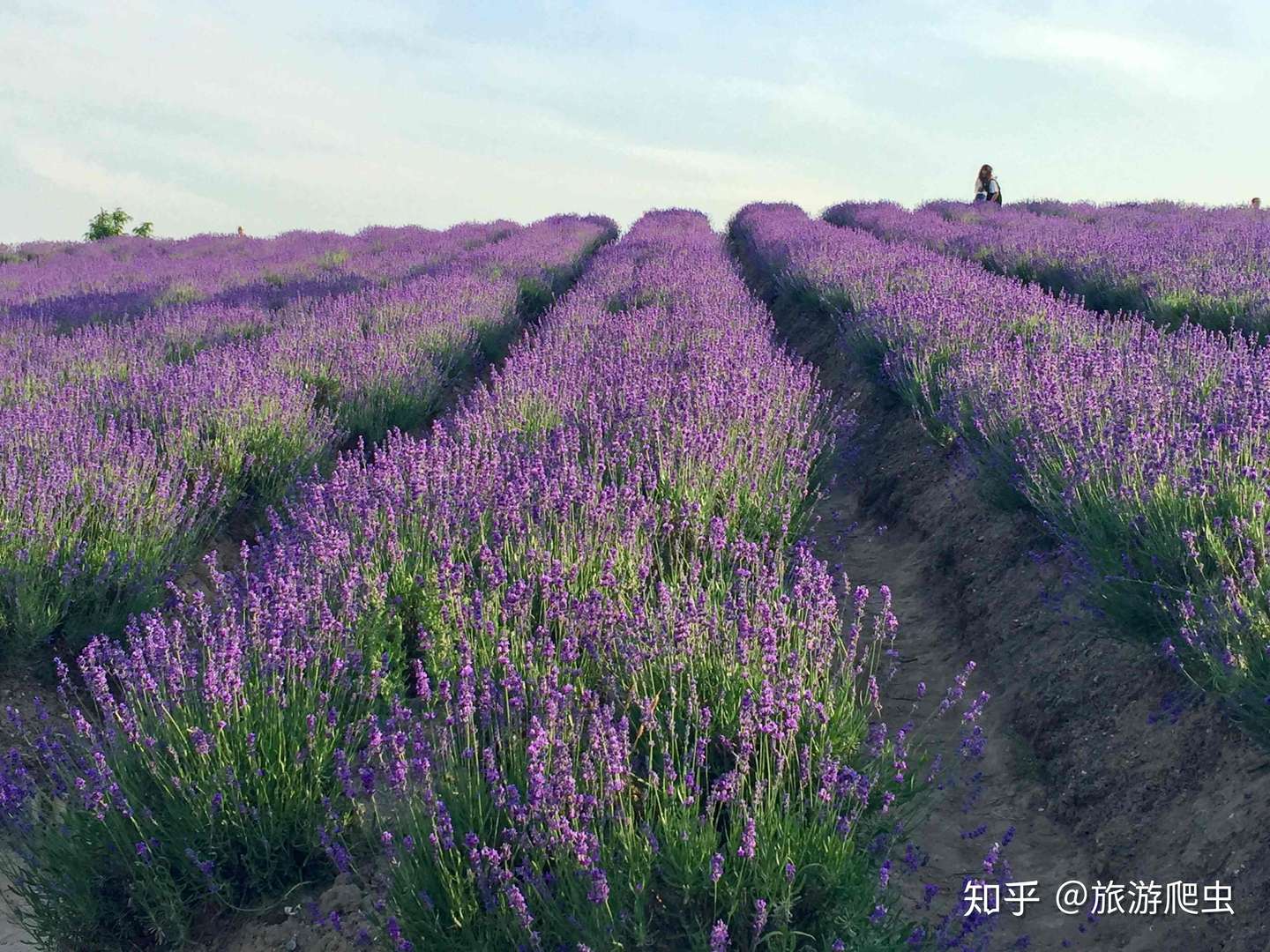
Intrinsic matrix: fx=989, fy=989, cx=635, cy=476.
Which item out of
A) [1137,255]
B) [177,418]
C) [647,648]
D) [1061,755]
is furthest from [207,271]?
[1061,755]

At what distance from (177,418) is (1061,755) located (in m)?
4.82

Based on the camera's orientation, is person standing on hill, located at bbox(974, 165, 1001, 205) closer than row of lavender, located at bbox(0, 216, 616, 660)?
No

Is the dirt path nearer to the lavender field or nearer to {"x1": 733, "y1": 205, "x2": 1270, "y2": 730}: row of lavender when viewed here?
the lavender field

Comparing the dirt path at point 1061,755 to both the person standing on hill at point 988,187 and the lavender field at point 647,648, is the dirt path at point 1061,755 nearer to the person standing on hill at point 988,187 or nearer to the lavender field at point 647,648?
the lavender field at point 647,648

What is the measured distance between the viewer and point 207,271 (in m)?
13.6

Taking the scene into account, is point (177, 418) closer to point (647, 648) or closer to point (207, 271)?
point (647, 648)

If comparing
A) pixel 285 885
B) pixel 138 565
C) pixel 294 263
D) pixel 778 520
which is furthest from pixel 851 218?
pixel 285 885

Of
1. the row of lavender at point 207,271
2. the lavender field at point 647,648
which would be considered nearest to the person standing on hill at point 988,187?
the row of lavender at point 207,271

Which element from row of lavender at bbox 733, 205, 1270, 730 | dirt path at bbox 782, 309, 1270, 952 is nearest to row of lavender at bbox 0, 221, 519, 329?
row of lavender at bbox 733, 205, 1270, 730

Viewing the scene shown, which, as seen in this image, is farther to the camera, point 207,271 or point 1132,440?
point 207,271

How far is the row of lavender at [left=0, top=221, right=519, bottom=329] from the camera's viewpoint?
34.1 feet

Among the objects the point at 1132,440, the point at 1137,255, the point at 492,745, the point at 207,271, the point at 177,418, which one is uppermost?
the point at 1137,255

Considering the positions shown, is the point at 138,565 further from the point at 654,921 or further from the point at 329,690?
the point at 654,921

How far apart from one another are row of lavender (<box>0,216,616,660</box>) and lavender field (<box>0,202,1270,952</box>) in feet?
0.11
